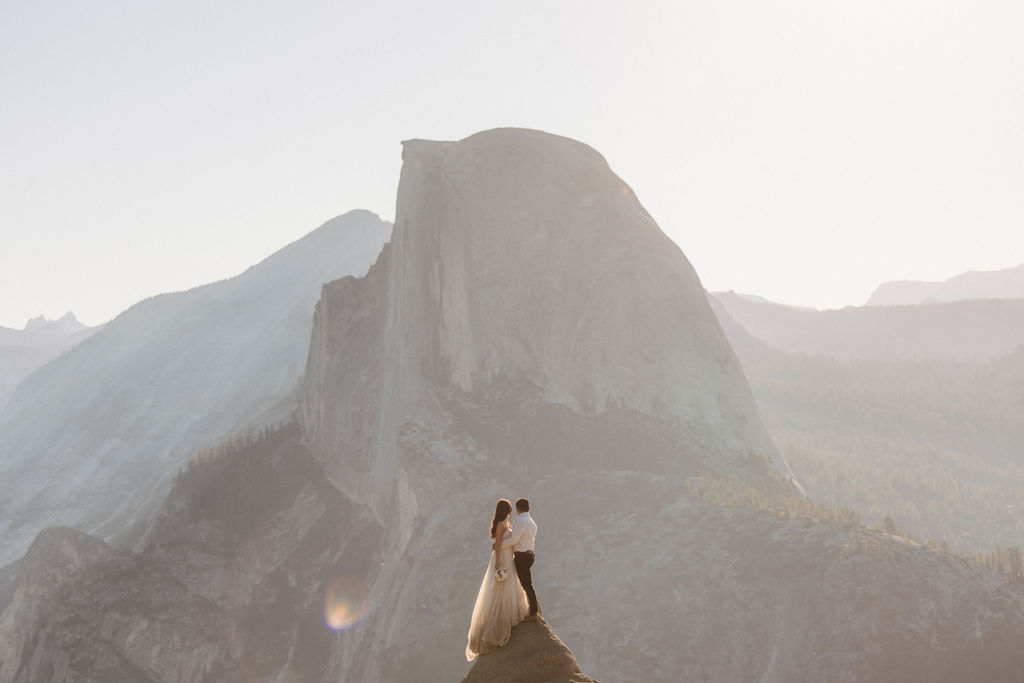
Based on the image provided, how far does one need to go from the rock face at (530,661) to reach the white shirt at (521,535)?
96cm

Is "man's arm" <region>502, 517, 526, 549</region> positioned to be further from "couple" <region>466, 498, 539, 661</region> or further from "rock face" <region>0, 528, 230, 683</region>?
"rock face" <region>0, 528, 230, 683</region>

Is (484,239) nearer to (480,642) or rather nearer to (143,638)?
(143,638)

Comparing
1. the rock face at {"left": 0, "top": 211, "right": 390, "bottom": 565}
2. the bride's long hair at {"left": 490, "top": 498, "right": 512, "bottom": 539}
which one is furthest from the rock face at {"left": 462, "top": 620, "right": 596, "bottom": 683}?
the rock face at {"left": 0, "top": 211, "right": 390, "bottom": 565}

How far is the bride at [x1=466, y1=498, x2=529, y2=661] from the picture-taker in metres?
10.0

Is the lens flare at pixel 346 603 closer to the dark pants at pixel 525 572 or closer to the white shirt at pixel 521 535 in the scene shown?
the dark pants at pixel 525 572

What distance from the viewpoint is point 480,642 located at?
10.2 meters

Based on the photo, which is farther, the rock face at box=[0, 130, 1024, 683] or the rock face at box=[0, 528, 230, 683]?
the rock face at box=[0, 528, 230, 683]

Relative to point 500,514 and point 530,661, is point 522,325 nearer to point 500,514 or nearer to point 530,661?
point 500,514

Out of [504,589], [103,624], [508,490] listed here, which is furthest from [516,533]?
[103,624]

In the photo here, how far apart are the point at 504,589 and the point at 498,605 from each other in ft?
0.68

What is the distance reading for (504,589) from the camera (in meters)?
10.1

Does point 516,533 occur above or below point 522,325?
below

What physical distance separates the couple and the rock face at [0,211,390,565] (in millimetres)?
110708

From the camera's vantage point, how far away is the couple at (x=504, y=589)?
10.0 metres
